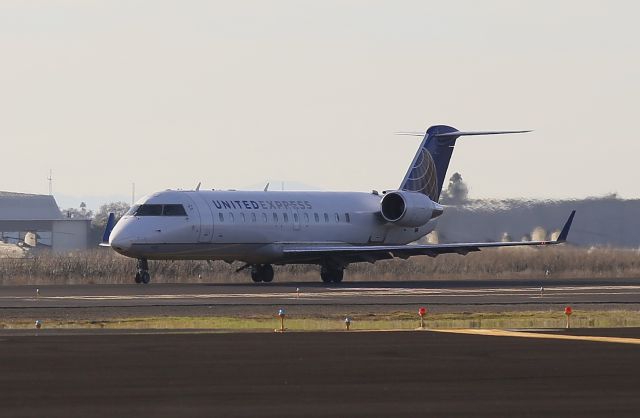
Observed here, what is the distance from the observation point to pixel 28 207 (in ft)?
446

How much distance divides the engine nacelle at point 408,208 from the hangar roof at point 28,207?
7611cm

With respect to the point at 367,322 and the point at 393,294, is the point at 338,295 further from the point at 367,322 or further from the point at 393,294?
the point at 367,322

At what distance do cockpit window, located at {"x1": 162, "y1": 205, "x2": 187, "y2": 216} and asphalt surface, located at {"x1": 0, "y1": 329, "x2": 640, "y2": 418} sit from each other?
84.2 ft

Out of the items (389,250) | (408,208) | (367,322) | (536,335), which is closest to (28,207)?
(408,208)

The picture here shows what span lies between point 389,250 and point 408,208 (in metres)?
5.48

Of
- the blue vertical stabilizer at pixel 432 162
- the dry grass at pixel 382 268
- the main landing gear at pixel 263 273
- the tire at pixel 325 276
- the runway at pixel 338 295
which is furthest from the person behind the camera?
the blue vertical stabilizer at pixel 432 162

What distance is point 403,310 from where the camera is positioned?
36500mm

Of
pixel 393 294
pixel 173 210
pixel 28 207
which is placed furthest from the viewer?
pixel 28 207

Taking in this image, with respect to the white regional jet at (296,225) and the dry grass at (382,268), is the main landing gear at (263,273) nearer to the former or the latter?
the white regional jet at (296,225)

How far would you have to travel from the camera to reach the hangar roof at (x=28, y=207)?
133 m

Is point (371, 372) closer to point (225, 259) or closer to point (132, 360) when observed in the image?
point (132, 360)

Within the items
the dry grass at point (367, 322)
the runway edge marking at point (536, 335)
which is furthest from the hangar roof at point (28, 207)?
the runway edge marking at point (536, 335)

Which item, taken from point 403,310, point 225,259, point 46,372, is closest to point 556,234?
point 225,259

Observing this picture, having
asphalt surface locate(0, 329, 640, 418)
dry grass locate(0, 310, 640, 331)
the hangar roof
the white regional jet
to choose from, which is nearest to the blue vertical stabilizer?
the white regional jet
